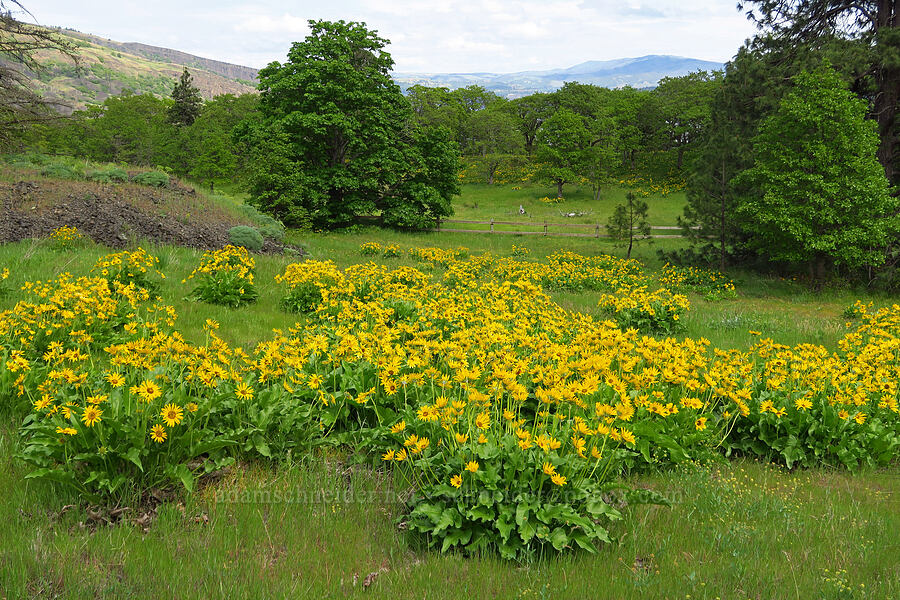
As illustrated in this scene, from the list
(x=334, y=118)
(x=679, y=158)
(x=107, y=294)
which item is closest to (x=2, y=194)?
(x=107, y=294)

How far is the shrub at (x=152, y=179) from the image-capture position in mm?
18638

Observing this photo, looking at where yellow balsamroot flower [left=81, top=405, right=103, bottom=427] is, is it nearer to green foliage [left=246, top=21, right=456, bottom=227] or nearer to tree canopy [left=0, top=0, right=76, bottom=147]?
tree canopy [left=0, top=0, right=76, bottom=147]

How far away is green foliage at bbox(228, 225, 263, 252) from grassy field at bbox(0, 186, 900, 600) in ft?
37.5

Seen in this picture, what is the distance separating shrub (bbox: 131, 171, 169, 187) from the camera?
18.6 meters

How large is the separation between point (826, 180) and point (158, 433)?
18.3m

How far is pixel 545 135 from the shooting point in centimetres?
5031

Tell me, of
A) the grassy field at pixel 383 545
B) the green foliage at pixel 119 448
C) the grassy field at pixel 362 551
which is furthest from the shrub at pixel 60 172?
the green foliage at pixel 119 448

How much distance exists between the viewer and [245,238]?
15.1 m

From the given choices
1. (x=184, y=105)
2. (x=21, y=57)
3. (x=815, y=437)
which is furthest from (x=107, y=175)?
(x=184, y=105)

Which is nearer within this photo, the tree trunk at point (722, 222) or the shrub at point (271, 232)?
the shrub at point (271, 232)

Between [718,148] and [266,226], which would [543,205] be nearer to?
[718,148]

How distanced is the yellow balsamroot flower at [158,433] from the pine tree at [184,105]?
67.9 meters

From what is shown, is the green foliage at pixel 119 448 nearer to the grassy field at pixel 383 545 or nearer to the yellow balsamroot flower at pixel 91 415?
the yellow balsamroot flower at pixel 91 415

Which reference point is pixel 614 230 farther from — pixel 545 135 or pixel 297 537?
pixel 545 135
